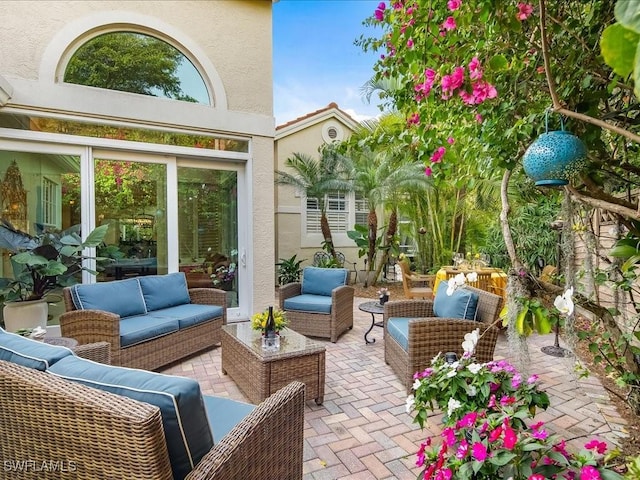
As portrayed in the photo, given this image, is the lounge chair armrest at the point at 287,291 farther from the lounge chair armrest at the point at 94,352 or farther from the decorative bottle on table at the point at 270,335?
the lounge chair armrest at the point at 94,352

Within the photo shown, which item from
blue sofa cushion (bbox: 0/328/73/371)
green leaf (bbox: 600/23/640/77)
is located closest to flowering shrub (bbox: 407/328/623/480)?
green leaf (bbox: 600/23/640/77)

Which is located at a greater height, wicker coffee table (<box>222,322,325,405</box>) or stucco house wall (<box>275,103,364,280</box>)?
stucco house wall (<box>275,103,364,280</box>)

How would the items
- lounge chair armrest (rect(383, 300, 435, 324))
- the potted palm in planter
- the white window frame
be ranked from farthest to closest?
the white window frame
lounge chair armrest (rect(383, 300, 435, 324))
the potted palm in planter

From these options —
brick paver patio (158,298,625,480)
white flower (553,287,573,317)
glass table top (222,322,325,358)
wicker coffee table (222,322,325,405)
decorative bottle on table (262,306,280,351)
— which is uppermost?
white flower (553,287,573,317)

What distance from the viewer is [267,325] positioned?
3285mm

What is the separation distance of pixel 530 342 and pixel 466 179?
3.38 metres

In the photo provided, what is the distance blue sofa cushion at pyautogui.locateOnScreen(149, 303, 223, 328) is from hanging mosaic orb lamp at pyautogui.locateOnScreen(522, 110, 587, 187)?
396 centimetres

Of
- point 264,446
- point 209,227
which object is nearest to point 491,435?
point 264,446

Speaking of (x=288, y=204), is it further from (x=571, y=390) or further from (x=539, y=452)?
(x=539, y=452)

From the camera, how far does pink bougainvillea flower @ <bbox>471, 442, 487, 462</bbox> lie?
1338mm

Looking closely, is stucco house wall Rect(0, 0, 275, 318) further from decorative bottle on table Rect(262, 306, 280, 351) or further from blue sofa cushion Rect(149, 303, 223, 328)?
decorative bottle on table Rect(262, 306, 280, 351)

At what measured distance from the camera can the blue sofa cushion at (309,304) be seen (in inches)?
194

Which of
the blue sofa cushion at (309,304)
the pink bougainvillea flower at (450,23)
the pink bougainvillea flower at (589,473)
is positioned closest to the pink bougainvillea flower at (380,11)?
the pink bougainvillea flower at (450,23)

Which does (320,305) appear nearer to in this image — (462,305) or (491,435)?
(462,305)
